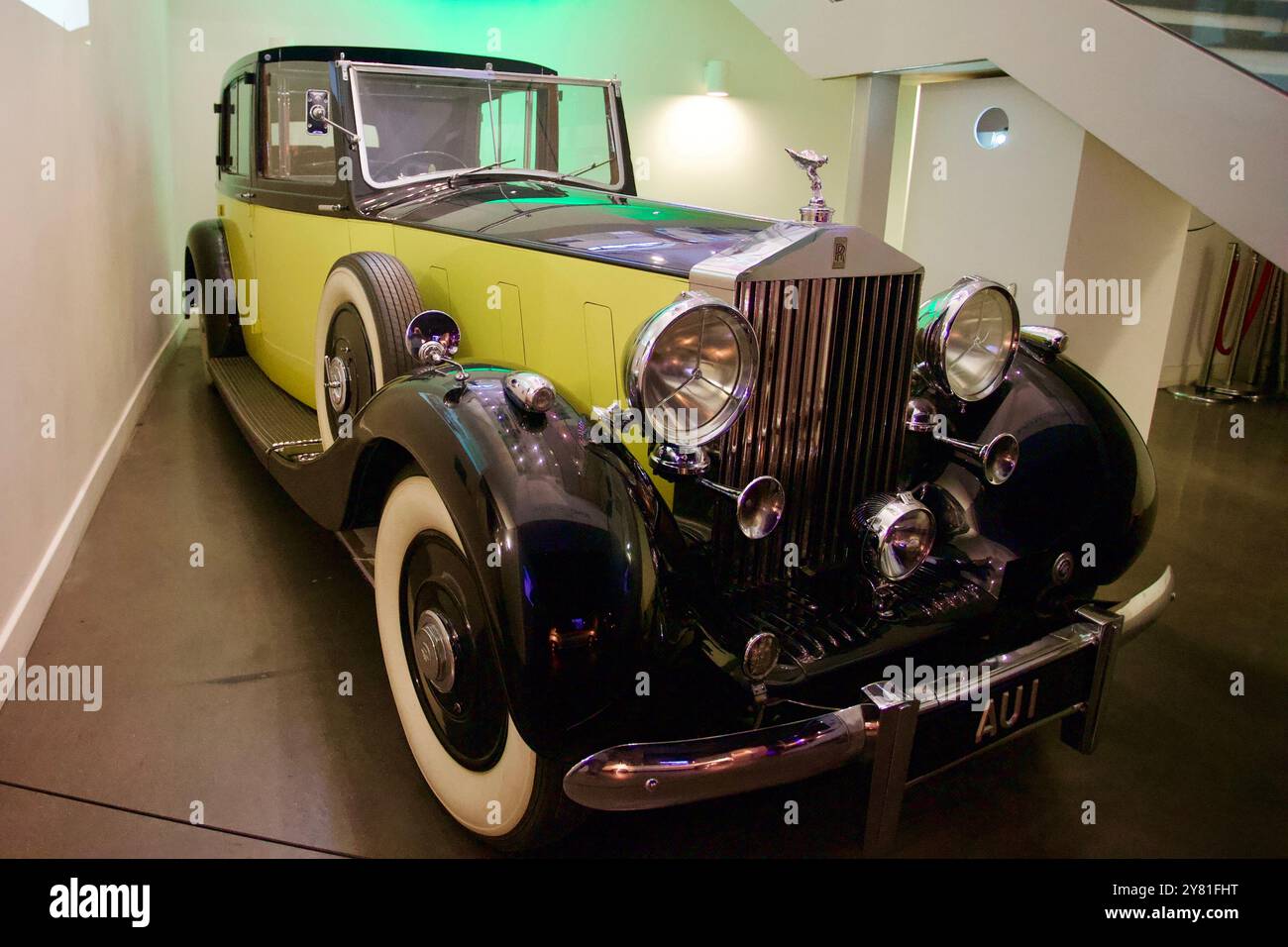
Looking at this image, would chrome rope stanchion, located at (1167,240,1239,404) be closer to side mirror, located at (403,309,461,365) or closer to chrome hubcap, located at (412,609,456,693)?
side mirror, located at (403,309,461,365)

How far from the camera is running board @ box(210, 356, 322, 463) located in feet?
9.61

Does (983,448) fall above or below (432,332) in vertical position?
below

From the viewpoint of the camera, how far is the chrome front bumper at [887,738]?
1.41 metres

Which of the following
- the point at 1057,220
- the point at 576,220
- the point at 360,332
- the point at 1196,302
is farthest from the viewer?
the point at 1196,302

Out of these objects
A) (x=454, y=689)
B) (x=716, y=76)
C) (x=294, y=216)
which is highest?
(x=716, y=76)

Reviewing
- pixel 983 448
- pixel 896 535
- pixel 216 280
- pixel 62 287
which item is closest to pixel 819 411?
pixel 896 535

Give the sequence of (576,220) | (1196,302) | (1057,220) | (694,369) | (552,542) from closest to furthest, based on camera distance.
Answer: (552,542), (694,369), (576,220), (1057,220), (1196,302)

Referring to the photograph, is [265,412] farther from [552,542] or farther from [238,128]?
[552,542]

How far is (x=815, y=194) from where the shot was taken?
6.40 ft

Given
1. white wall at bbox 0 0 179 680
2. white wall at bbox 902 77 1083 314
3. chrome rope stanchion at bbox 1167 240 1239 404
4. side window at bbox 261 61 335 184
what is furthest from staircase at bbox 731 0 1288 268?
white wall at bbox 0 0 179 680

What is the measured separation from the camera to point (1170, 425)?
522 cm

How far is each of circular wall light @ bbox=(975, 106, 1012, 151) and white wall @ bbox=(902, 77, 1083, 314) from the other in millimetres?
26

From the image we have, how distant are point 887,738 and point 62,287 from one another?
3.03 m

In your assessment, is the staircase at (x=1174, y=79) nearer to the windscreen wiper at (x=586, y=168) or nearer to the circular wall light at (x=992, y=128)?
the circular wall light at (x=992, y=128)
